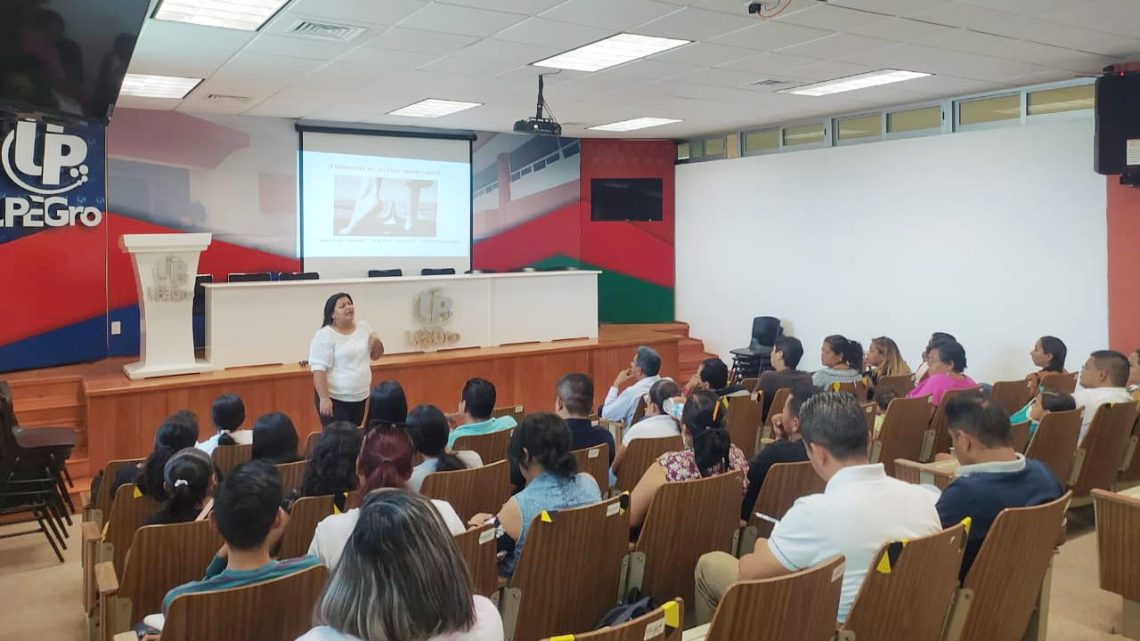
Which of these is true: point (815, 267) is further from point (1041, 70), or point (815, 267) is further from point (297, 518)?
point (297, 518)

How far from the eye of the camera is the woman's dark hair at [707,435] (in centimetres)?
331

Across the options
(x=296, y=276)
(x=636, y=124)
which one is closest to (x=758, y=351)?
(x=636, y=124)

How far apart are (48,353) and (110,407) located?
191 cm

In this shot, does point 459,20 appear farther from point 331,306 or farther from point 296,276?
point 296,276

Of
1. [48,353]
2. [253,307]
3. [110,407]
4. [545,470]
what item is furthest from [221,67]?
[545,470]

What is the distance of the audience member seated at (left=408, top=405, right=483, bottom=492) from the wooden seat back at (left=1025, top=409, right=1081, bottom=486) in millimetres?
2794

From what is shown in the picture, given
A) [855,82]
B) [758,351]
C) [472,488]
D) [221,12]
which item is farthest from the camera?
[758,351]

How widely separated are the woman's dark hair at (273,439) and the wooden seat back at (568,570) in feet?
5.86

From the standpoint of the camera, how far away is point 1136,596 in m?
3.55

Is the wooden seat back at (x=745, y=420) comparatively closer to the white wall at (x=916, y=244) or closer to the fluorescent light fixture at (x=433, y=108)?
the white wall at (x=916, y=244)

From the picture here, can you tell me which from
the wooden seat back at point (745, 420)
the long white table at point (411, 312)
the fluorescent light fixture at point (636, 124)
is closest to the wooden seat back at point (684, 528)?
the wooden seat back at point (745, 420)

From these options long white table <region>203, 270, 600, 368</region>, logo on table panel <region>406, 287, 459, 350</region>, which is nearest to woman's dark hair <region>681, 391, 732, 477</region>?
long white table <region>203, 270, 600, 368</region>

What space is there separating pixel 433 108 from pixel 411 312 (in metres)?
2.14

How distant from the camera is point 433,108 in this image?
8711 millimetres
